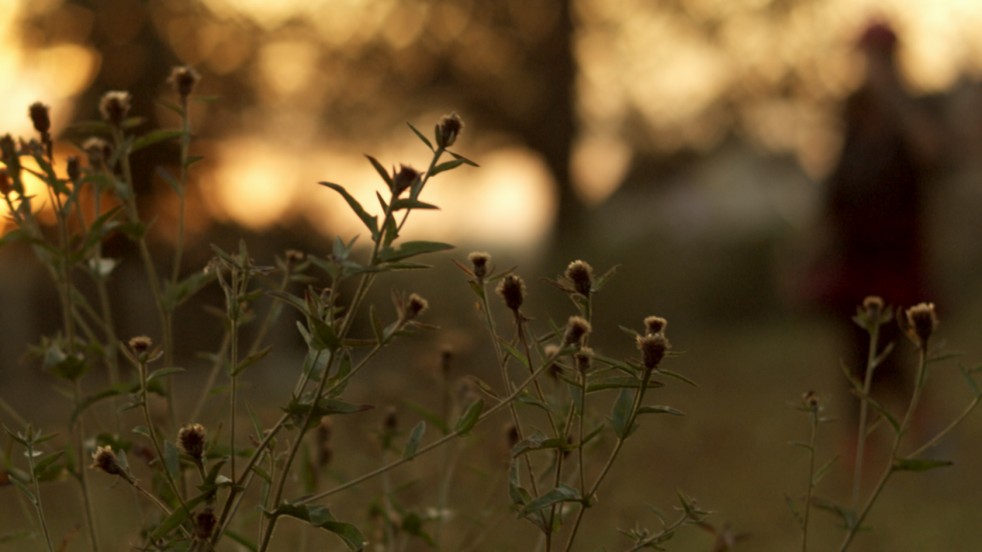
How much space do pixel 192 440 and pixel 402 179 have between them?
1.23 feet

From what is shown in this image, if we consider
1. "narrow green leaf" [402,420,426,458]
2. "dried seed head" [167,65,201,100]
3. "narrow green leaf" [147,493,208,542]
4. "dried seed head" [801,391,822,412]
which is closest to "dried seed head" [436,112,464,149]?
"narrow green leaf" [402,420,426,458]

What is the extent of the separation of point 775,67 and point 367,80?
6041 millimetres

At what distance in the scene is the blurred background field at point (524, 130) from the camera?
14.1 meters

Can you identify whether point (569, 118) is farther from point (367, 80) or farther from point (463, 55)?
point (367, 80)

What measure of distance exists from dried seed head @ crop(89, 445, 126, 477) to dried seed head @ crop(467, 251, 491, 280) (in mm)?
480

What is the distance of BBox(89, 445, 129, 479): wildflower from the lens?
1.39 meters

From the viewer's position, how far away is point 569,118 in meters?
19.2

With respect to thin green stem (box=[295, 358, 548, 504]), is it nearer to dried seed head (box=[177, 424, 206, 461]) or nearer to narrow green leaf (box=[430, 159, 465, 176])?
dried seed head (box=[177, 424, 206, 461])

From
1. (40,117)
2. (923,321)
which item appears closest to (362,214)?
(40,117)

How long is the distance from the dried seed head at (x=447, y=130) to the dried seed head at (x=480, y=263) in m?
0.15

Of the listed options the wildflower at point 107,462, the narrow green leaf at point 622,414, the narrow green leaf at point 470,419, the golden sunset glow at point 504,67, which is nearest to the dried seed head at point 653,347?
the narrow green leaf at point 622,414

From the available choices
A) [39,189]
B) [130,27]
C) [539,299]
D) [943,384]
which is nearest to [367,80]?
[130,27]

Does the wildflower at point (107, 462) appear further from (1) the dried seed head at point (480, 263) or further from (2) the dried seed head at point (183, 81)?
(2) the dried seed head at point (183, 81)

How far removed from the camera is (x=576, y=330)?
1402mm
